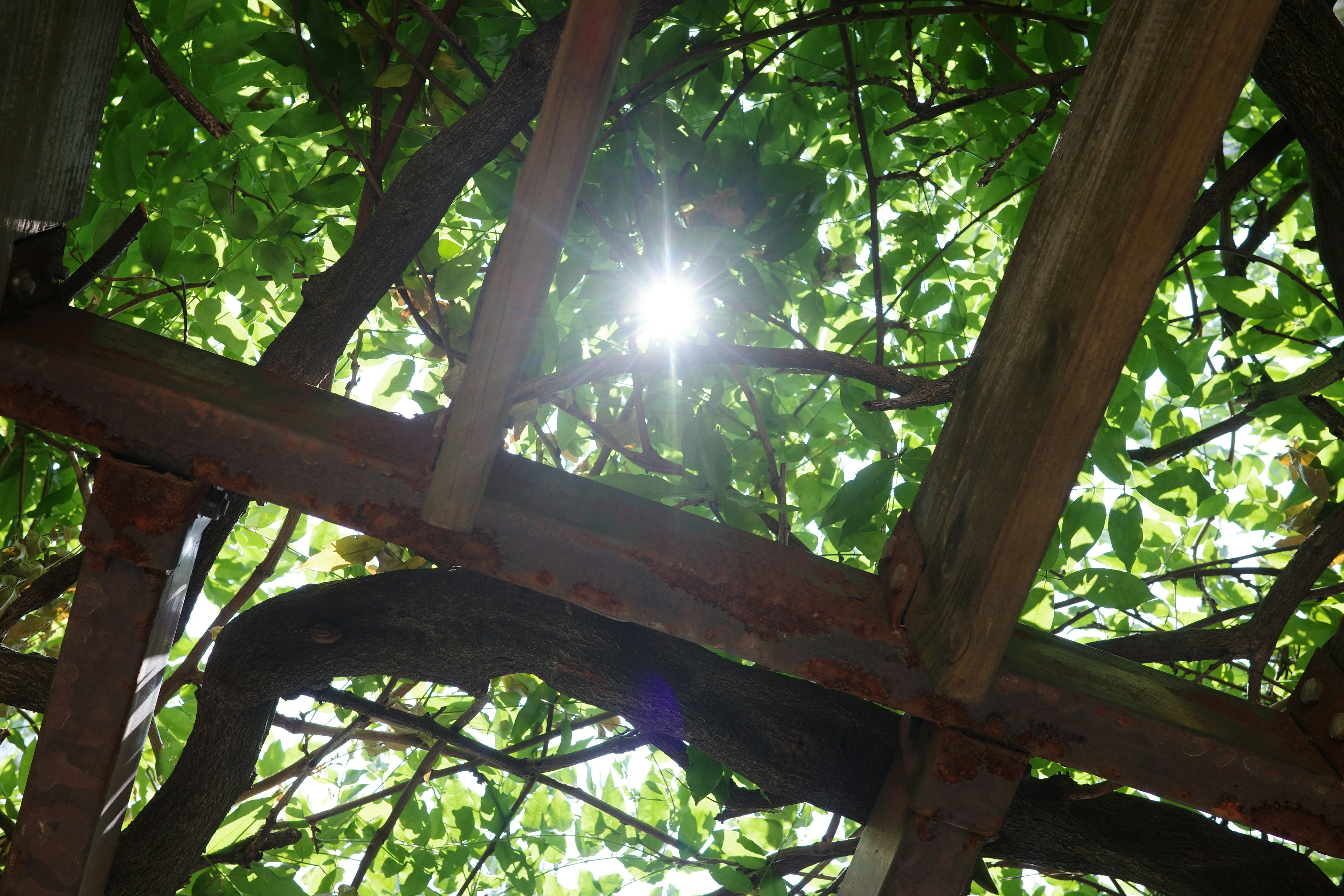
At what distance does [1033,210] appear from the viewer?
1.00 metres

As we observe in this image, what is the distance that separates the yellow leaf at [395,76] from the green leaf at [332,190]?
25cm

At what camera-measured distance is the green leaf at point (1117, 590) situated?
6.29 ft

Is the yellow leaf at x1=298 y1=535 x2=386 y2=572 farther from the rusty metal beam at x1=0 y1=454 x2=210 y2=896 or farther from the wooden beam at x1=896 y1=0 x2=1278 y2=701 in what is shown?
the wooden beam at x1=896 y1=0 x2=1278 y2=701

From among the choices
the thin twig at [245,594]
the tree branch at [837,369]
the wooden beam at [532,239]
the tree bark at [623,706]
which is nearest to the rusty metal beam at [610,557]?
the wooden beam at [532,239]

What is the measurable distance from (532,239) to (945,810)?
90 centimetres

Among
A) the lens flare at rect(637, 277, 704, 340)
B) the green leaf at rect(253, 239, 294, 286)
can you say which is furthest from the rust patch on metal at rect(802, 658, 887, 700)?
the green leaf at rect(253, 239, 294, 286)

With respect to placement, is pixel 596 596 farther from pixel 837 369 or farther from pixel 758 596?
pixel 837 369

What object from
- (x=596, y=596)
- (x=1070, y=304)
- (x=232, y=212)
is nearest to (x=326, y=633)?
(x=596, y=596)

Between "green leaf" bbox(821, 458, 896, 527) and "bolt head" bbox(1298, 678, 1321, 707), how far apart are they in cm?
75

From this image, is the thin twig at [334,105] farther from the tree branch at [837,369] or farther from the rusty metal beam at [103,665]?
the rusty metal beam at [103,665]

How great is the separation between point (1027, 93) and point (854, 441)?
38.5 inches

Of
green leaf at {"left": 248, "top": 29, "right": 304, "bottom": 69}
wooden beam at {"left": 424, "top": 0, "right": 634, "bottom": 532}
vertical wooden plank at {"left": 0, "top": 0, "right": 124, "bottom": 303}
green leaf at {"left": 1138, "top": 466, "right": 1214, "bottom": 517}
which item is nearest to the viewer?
wooden beam at {"left": 424, "top": 0, "right": 634, "bottom": 532}

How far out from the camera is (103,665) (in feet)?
3.58

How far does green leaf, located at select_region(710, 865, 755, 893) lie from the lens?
6.37 feet
